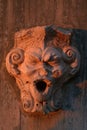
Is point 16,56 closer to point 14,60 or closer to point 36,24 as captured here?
point 14,60

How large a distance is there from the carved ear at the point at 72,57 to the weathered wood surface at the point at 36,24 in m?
0.05

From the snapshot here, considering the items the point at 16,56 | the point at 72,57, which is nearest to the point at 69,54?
the point at 72,57

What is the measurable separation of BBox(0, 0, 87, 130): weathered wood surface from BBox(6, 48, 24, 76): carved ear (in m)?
0.07

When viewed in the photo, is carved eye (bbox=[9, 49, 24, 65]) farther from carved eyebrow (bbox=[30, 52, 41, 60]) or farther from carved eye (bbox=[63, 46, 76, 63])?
carved eye (bbox=[63, 46, 76, 63])

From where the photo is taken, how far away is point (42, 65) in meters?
1.76

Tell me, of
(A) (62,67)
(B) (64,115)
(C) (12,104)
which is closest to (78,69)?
(A) (62,67)

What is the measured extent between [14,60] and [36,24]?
20cm

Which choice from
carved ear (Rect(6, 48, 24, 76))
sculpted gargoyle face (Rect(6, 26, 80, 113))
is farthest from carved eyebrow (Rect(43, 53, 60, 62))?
carved ear (Rect(6, 48, 24, 76))

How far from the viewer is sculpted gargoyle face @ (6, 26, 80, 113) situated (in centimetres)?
Answer: 176

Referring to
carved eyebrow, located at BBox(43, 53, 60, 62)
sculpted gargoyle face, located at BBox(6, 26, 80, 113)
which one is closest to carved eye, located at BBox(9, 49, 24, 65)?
sculpted gargoyle face, located at BBox(6, 26, 80, 113)

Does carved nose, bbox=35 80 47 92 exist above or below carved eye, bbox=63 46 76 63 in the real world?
below

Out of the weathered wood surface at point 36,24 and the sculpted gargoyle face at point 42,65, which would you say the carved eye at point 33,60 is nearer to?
the sculpted gargoyle face at point 42,65

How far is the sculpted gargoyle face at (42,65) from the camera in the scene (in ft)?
5.78

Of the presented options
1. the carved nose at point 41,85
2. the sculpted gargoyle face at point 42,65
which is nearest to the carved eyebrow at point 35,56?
the sculpted gargoyle face at point 42,65
